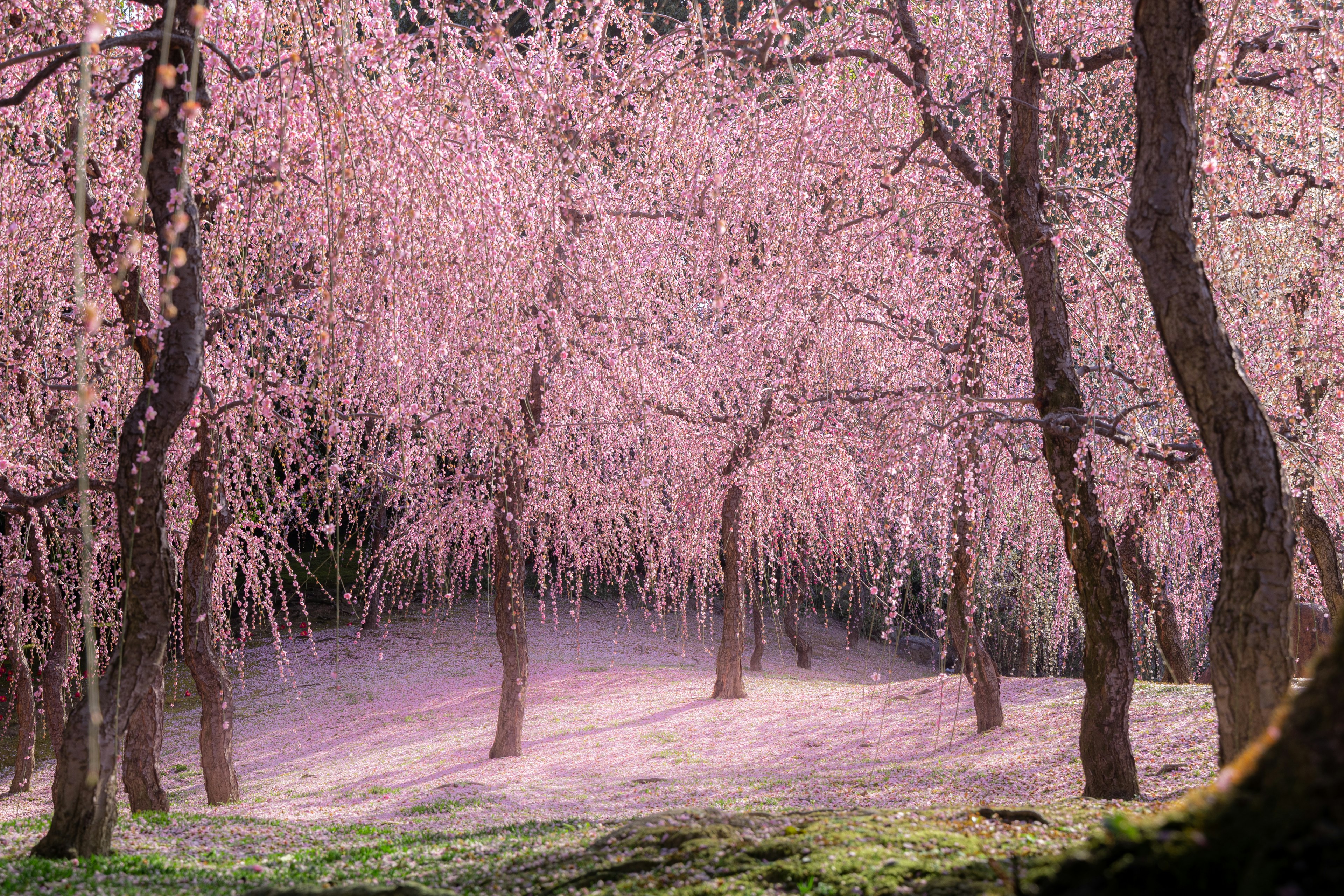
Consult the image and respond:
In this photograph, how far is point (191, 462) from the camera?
7793 millimetres

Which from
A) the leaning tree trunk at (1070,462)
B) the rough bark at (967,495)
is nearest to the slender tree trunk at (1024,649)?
the rough bark at (967,495)

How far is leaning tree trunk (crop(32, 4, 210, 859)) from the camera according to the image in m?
4.83

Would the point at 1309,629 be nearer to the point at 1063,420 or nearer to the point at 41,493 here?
the point at 1063,420

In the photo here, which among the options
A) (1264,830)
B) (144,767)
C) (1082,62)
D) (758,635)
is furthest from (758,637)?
(1264,830)

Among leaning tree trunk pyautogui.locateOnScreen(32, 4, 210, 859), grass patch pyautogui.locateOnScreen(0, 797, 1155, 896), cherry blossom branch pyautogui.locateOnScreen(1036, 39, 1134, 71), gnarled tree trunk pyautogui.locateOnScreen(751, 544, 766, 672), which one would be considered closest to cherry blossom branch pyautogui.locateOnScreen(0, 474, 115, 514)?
leaning tree trunk pyautogui.locateOnScreen(32, 4, 210, 859)

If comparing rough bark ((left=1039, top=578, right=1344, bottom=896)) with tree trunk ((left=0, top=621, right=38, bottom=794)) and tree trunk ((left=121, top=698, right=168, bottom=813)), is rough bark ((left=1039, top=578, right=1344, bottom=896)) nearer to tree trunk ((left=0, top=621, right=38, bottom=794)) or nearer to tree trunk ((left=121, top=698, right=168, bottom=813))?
tree trunk ((left=121, top=698, right=168, bottom=813))

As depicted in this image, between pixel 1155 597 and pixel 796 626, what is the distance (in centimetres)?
902

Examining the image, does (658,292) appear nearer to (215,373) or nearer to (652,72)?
(652,72)

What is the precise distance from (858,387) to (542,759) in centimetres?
603

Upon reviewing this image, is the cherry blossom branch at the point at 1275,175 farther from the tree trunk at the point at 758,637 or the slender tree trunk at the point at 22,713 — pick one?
the slender tree trunk at the point at 22,713

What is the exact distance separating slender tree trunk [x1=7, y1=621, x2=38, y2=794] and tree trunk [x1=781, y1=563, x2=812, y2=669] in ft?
40.4

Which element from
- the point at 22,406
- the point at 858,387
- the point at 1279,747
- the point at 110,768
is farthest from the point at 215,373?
the point at 1279,747

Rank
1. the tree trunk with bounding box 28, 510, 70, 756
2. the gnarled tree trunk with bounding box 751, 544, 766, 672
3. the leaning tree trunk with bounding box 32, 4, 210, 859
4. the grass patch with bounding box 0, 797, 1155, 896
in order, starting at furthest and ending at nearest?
the gnarled tree trunk with bounding box 751, 544, 766, 672
the tree trunk with bounding box 28, 510, 70, 756
the leaning tree trunk with bounding box 32, 4, 210, 859
the grass patch with bounding box 0, 797, 1155, 896

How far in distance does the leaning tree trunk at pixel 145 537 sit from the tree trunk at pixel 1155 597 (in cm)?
830
